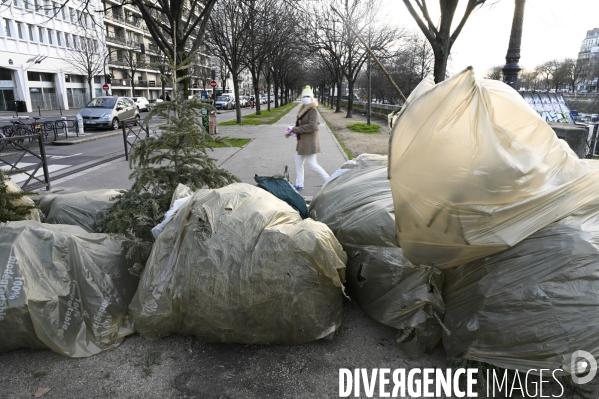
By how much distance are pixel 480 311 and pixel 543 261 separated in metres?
0.43

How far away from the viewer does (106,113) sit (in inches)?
742

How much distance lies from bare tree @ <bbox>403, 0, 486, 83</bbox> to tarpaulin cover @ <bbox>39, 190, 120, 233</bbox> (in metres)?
6.96

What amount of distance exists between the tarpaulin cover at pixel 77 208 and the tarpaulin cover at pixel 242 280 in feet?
4.57

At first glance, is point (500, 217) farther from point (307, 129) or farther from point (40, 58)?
point (40, 58)

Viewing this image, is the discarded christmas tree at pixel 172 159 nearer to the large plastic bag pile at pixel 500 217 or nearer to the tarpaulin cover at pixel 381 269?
the tarpaulin cover at pixel 381 269

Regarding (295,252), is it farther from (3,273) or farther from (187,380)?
(3,273)

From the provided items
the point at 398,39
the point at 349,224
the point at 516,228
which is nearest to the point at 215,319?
the point at 349,224

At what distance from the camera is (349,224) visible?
3.10m

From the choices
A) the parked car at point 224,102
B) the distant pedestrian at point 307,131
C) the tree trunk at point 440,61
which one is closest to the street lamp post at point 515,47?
the tree trunk at point 440,61

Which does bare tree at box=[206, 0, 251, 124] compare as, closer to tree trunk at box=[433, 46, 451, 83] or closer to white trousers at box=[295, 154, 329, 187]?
tree trunk at box=[433, 46, 451, 83]

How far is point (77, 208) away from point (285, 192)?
2.01 meters

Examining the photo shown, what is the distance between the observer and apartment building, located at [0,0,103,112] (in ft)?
120

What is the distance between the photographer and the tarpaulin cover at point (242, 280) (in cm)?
236

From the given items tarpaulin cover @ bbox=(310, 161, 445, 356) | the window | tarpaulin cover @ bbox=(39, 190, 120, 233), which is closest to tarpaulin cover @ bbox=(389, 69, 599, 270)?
tarpaulin cover @ bbox=(310, 161, 445, 356)
